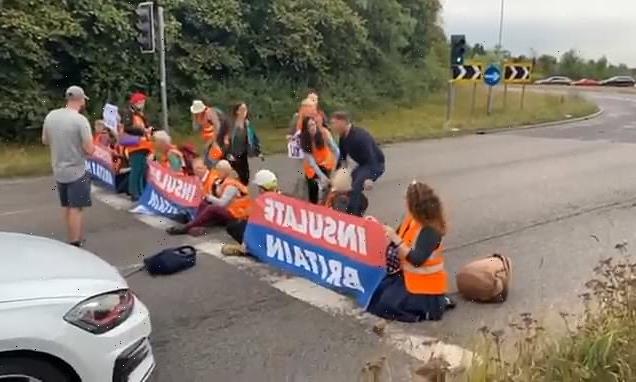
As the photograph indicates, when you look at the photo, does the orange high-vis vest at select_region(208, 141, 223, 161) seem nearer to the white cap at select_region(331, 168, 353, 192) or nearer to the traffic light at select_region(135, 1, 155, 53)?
the white cap at select_region(331, 168, 353, 192)

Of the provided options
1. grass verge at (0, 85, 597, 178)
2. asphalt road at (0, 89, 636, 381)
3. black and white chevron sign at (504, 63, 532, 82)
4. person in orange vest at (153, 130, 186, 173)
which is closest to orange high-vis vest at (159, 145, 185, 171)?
person in orange vest at (153, 130, 186, 173)

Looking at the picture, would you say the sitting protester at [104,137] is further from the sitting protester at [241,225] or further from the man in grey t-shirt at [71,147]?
the sitting protester at [241,225]

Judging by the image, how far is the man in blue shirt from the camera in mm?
8102

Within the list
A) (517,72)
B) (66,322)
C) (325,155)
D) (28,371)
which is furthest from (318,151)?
(517,72)

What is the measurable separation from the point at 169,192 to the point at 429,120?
18495mm

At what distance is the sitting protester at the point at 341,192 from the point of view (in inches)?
319

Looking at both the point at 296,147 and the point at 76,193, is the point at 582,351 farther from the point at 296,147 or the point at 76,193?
the point at 296,147

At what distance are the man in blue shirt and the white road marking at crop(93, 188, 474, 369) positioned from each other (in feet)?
5.32

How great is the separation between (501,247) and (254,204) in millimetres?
2973

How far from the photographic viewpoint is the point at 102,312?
361 cm

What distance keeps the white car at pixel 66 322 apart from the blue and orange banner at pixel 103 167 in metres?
7.48

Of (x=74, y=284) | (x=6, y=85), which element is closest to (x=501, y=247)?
(x=74, y=284)

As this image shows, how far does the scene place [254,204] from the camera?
7453 mm

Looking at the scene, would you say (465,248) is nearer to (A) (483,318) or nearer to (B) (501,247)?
(B) (501,247)
